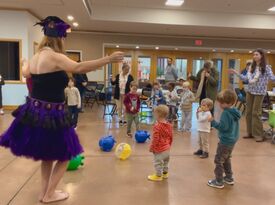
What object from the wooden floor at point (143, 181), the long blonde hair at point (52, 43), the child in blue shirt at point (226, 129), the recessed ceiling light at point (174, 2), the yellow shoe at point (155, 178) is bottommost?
the wooden floor at point (143, 181)

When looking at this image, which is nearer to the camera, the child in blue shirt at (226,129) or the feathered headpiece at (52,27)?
the feathered headpiece at (52,27)

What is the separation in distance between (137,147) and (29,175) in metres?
1.94

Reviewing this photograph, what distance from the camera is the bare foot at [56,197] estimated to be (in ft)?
8.90

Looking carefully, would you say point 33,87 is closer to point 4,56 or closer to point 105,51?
point 4,56

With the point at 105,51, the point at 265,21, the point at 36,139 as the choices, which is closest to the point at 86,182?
the point at 36,139

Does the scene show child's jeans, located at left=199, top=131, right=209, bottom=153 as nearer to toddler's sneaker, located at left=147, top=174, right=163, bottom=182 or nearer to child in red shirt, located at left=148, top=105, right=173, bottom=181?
child in red shirt, located at left=148, top=105, right=173, bottom=181

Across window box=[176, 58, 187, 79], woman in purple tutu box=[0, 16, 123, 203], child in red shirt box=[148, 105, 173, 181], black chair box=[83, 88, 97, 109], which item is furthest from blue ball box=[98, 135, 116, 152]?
window box=[176, 58, 187, 79]

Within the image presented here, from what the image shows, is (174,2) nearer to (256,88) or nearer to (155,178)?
(256,88)

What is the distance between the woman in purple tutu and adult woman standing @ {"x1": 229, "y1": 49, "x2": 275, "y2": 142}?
3.62 metres

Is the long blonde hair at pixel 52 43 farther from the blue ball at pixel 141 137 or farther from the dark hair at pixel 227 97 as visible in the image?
the blue ball at pixel 141 137

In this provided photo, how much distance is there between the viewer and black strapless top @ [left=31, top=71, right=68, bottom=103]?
2.43 metres

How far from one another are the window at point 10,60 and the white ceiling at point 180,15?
114 centimetres

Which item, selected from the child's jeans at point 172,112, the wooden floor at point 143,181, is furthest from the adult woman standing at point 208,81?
the wooden floor at point 143,181

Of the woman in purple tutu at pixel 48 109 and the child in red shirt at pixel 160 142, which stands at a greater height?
the woman in purple tutu at pixel 48 109
